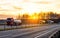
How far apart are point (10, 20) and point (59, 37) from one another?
46.5 m

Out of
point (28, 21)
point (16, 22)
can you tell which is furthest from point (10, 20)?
point (28, 21)

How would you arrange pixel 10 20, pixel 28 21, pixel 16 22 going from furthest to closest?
pixel 28 21 → pixel 16 22 → pixel 10 20

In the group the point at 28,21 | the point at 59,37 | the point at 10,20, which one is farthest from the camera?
the point at 28,21

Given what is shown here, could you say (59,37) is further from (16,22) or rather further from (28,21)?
(28,21)

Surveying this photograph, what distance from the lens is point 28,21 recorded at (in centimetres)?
8669

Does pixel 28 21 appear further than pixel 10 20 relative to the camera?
Yes

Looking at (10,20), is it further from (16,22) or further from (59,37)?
(59,37)

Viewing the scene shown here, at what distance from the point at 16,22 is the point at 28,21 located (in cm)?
1020

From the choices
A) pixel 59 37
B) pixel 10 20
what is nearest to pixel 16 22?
pixel 10 20

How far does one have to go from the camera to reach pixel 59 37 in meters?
24.7

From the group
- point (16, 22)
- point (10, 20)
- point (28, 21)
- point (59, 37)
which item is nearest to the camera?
point (59, 37)

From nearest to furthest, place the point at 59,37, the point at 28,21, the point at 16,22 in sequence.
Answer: the point at 59,37 < the point at 16,22 < the point at 28,21

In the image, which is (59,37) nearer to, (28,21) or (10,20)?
(10,20)

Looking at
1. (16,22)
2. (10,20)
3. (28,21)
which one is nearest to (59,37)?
(10,20)
